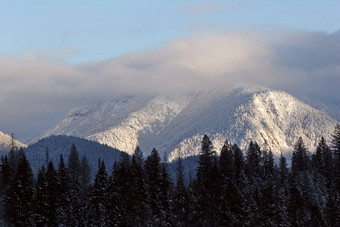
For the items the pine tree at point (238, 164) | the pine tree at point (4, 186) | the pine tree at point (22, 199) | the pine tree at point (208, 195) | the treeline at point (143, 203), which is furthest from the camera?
the pine tree at point (238, 164)

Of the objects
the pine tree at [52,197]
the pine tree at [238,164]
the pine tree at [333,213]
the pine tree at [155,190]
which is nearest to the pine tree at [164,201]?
the pine tree at [155,190]

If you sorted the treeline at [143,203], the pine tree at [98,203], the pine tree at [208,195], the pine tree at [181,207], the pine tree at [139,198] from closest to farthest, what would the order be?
the treeline at [143,203], the pine tree at [98,203], the pine tree at [139,198], the pine tree at [181,207], the pine tree at [208,195]

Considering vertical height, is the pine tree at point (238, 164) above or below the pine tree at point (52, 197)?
above

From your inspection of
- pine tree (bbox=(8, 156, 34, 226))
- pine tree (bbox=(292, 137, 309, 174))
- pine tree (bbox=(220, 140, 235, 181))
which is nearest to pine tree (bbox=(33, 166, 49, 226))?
pine tree (bbox=(8, 156, 34, 226))

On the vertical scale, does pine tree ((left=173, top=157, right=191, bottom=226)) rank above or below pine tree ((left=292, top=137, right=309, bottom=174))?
below

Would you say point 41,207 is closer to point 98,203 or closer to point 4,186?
point 4,186

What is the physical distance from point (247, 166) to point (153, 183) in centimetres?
4120

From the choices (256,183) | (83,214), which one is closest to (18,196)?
(83,214)

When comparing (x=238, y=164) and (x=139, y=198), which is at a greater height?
(x=238, y=164)

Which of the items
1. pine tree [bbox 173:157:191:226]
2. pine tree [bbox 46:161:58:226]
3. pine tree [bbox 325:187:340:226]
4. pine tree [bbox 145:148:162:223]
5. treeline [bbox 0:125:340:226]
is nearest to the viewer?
treeline [bbox 0:125:340:226]

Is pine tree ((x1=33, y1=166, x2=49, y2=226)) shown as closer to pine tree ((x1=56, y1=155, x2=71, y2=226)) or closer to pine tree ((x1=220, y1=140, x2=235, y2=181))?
pine tree ((x1=56, y1=155, x2=71, y2=226))

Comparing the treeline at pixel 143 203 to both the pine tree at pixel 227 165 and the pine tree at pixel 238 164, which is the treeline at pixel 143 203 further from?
the pine tree at pixel 238 164

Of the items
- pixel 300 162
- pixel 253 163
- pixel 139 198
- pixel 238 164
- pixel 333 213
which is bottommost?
pixel 333 213

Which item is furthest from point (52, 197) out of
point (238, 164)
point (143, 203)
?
point (238, 164)
